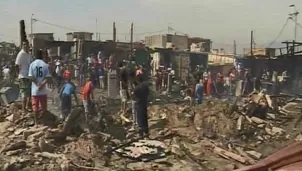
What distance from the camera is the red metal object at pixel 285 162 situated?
6.95 ft

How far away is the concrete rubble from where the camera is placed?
930 centimetres

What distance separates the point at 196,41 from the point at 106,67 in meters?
21.9

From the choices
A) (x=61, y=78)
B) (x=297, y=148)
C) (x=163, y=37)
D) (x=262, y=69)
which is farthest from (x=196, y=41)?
(x=297, y=148)

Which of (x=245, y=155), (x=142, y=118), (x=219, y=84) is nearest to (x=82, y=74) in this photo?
(x=219, y=84)

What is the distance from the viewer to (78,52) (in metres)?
28.2

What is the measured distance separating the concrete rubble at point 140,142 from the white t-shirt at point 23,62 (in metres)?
1.10

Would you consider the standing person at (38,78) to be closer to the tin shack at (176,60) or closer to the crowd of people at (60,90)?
the crowd of people at (60,90)

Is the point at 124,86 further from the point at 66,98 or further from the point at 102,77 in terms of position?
the point at 102,77

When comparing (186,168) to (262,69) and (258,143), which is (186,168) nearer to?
(258,143)

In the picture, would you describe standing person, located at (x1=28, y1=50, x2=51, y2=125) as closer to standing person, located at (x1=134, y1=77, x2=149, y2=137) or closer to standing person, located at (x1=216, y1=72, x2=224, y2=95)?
standing person, located at (x1=134, y1=77, x2=149, y2=137)

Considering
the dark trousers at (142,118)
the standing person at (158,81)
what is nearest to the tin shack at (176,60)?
the standing person at (158,81)

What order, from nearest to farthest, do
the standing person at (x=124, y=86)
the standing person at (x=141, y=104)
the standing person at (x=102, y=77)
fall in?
the standing person at (x=141, y=104), the standing person at (x=124, y=86), the standing person at (x=102, y=77)

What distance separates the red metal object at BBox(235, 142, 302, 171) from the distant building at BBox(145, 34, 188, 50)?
3737cm

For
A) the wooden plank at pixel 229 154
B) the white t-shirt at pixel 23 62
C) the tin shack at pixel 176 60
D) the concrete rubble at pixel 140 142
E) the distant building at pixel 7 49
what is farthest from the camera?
the tin shack at pixel 176 60
